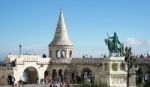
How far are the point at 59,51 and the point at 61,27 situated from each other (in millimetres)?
3040

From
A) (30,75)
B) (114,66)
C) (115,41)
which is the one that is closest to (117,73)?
(114,66)

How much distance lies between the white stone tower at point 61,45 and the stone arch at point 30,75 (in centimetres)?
Answer: 284

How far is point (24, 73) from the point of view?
222 ft

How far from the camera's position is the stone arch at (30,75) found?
65.8 meters

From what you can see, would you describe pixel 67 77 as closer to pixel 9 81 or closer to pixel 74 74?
pixel 74 74

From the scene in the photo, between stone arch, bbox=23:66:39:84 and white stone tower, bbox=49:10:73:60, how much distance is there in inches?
112

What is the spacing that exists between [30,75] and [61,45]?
6.25m

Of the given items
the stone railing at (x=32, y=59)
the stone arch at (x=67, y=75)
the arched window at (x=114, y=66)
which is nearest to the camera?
the arched window at (x=114, y=66)

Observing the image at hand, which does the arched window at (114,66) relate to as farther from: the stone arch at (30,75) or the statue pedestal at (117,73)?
the stone arch at (30,75)

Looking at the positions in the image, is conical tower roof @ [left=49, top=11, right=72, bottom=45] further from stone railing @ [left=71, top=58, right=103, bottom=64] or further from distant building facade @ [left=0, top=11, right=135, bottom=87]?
stone railing @ [left=71, top=58, right=103, bottom=64]

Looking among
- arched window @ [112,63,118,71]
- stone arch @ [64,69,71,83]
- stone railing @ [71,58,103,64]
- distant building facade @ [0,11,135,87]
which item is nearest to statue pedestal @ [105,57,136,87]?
arched window @ [112,63,118,71]

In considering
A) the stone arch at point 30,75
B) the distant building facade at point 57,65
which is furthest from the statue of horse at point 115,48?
the stone arch at point 30,75

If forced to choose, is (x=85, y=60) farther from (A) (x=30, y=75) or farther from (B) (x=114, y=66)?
(B) (x=114, y=66)

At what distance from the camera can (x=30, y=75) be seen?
68.4m
